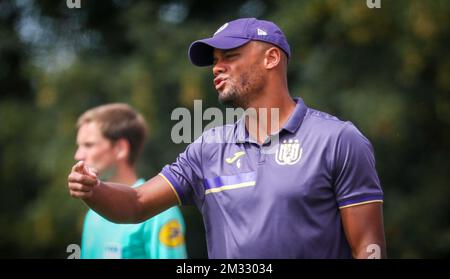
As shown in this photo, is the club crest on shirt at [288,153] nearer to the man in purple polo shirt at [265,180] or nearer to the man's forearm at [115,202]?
the man in purple polo shirt at [265,180]

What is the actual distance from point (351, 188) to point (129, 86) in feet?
17.6

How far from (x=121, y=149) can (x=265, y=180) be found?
81.1 inches

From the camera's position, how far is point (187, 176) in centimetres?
379

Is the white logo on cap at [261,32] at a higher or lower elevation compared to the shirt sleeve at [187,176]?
higher

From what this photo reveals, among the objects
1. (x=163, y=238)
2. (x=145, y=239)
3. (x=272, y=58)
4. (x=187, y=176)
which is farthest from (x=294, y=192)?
(x=145, y=239)

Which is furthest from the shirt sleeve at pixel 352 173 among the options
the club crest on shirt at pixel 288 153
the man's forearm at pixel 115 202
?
the man's forearm at pixel 115 202

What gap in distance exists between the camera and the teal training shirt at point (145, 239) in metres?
4.79

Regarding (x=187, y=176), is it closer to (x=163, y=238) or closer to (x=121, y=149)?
(x=163, y=238)

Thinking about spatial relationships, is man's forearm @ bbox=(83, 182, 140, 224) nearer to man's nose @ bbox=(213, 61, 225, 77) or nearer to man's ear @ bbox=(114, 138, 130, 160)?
man's nose @ bbox=(213, 61, 225, 77)

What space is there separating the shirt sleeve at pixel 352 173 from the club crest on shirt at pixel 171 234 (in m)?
1.54

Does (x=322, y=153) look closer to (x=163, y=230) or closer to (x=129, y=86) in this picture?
(x=163, y=230)

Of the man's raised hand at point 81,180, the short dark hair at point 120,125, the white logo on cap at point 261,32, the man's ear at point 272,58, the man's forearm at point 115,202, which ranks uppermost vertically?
the white logo on cap at point 261,32

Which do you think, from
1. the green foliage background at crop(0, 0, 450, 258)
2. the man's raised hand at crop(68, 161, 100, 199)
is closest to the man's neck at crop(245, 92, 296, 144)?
the man's raised hand at crop(68, 161, 100, 199)
